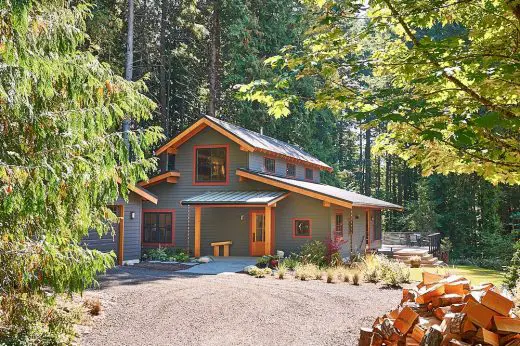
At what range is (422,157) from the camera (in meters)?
6.03

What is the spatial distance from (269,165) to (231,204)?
4829 mm

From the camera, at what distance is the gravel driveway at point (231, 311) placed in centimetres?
863

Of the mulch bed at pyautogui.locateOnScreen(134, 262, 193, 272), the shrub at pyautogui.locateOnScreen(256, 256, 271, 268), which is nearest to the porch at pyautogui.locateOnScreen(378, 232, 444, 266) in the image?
the shrub at pyautogui.locateOnScreen(256, 256, 271, 268)

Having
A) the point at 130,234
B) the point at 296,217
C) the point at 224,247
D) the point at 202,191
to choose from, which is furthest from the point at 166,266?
the point at 296,217

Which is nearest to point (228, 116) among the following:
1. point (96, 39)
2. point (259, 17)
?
point (259, 17)

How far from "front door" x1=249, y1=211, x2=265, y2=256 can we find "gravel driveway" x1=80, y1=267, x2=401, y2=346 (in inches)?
283

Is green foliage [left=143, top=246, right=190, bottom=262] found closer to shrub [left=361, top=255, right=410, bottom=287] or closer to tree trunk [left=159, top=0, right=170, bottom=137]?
shrub [left=361, top=255, right=410, bottom=287]

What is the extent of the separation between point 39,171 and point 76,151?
1048 millimetres

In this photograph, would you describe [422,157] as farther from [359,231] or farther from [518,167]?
[359,231]

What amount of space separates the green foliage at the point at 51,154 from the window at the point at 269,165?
17.6 meters

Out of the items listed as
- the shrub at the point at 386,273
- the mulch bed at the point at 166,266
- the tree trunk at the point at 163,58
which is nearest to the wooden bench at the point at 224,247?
the mulch bed at the point at 166,266

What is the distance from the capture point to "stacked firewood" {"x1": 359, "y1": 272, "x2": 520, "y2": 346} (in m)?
5.80

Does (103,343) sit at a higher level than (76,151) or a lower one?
lower

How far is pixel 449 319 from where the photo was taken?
6.23m
